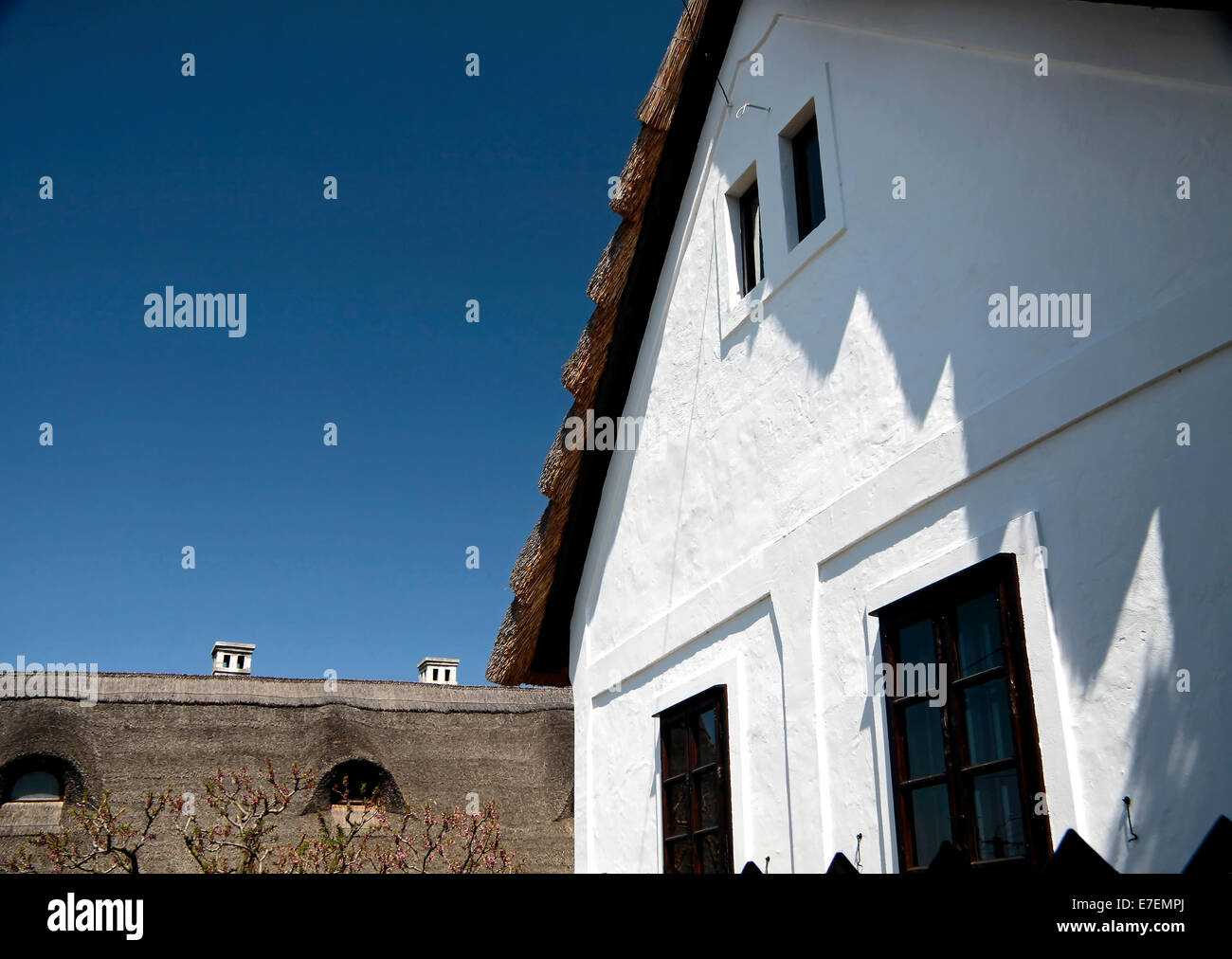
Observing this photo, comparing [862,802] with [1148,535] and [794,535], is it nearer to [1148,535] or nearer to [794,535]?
[794,535]

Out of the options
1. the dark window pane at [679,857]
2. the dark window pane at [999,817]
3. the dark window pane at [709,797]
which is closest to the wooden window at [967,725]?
the dark window pane at [999,817]

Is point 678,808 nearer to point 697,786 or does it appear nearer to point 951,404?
point 697,786

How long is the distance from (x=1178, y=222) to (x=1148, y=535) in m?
0.97

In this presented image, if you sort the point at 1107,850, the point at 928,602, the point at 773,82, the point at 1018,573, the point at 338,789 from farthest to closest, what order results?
the point at 338,789 → the point at 773,82 → the point at 928,602 → the point at 1018,573 → the point at 1107,850

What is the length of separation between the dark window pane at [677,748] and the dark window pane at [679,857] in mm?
383

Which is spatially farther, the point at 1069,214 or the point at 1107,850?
the point at 1069,214

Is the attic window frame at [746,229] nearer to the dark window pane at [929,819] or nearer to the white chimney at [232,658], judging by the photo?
the dark window pane at [929,819]

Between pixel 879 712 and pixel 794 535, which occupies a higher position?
pixel 794 535

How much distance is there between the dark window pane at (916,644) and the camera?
4086 millimetres

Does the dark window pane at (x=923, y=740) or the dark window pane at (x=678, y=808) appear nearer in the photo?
the dark window pane at (x=923, y=740)

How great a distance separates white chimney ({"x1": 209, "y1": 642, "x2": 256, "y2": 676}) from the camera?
20.7 meters

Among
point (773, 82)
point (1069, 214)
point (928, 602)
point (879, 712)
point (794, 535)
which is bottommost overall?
point (879, 712)

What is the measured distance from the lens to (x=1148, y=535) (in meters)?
3.27
